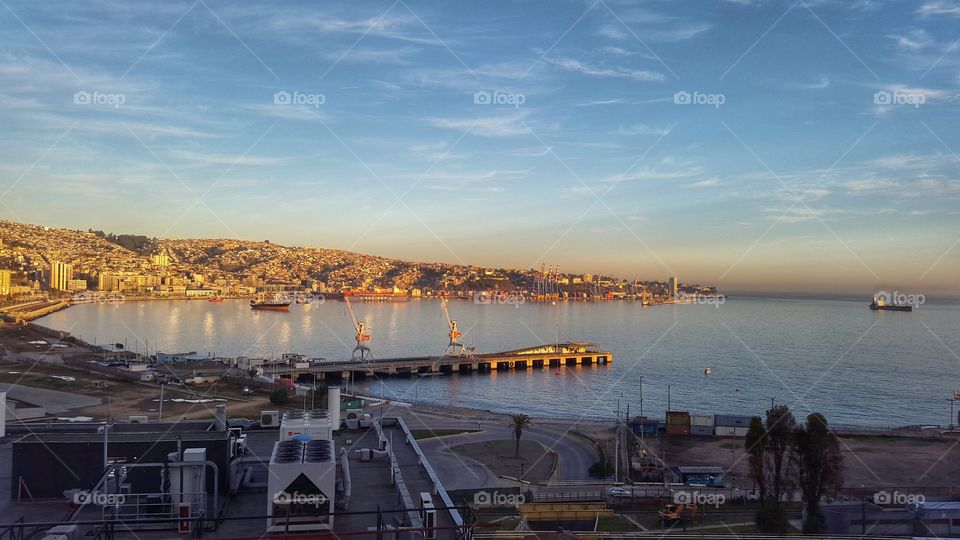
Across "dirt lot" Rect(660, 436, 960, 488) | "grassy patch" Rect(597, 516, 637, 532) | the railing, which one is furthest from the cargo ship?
the railing

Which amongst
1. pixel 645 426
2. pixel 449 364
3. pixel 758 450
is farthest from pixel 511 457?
pixel 449 364

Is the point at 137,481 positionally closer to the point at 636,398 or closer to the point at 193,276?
the point at 636,398

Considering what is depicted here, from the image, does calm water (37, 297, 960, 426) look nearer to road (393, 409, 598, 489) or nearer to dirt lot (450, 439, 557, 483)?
road (393, 409, 598, 489)

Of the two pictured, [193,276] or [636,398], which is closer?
[636,398]

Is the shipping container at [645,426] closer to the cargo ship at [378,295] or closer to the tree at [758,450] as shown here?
the tree at [758,450]

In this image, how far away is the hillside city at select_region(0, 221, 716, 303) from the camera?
10494cm

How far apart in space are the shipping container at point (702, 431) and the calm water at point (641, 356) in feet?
18.9

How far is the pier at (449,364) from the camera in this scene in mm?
34875

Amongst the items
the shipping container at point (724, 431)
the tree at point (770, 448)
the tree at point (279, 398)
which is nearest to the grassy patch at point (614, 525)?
the tree at point (770, 448)

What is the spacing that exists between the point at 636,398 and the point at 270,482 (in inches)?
1078

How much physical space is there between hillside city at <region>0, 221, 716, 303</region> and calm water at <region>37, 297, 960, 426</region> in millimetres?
26776

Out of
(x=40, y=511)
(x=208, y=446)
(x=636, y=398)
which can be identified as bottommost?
(x=636, y=398)

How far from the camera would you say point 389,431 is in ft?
20.7

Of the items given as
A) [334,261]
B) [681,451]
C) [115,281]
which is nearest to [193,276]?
[115,281]
